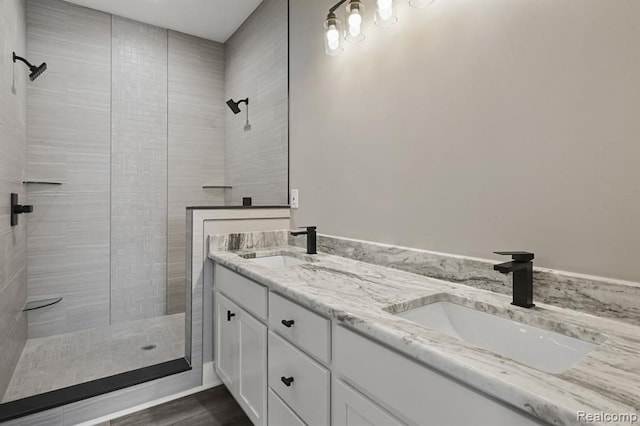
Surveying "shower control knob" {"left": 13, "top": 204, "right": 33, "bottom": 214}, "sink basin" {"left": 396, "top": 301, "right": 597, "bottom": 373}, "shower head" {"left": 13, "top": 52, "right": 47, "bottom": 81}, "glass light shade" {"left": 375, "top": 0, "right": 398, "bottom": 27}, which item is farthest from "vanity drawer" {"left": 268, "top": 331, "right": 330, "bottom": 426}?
"shower head" {"left": 13, "top": 52, "right": 47, "bottom": 81}

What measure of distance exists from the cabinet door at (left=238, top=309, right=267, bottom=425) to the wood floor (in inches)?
8.6

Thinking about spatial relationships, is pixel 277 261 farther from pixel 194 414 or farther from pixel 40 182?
pixel 40 182

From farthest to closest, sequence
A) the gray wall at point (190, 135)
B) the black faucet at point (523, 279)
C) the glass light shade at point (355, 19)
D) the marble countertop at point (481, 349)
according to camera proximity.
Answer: the gray wall at point (190, 135)
the glass light shade at point (355, 19)
the black faucet at point (523, 279)
the marble countertop at point (481, 349)

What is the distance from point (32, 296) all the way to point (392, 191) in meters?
2.68

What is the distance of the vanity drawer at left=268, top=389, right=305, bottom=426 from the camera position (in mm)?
1143

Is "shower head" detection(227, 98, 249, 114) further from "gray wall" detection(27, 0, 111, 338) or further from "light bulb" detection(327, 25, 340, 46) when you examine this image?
"light bulb" detection(327, 25, 340, 46)

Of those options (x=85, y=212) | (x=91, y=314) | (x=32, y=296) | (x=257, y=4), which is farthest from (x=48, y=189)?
(x=257, y=4)

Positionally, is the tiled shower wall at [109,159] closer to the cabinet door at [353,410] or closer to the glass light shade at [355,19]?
the glass light shade at [355,19]

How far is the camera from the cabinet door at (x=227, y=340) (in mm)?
1612

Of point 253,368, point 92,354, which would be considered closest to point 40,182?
point 92,354

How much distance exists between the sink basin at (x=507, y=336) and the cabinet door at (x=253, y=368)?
66cm

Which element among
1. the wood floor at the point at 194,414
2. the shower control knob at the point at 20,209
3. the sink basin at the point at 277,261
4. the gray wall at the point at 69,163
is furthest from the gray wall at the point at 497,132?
the gray wall at the point at 69,163

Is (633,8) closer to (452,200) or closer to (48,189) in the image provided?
(452,200)

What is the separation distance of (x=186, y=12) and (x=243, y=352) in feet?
8.61
